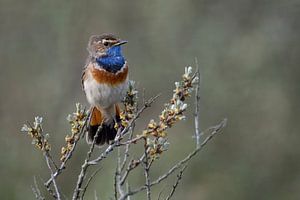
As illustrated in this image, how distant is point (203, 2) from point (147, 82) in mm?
1736

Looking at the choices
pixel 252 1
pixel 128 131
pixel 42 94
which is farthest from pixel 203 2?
pixel 128 131

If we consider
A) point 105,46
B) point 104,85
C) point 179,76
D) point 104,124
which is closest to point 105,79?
point 104,85

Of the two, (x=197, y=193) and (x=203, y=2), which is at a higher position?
(x=203, y=2)

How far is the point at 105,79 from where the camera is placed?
7.54 meters

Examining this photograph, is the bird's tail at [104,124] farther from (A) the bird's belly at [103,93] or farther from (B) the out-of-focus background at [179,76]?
(B) the out-of-focus background at [179,76]

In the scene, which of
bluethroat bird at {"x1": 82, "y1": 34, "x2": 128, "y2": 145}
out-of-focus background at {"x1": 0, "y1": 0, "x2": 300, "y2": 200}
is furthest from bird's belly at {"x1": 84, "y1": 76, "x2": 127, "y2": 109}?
out-of-focus background at {"x1": 0, "y1": 0, "x2": 300, "y2": 200}

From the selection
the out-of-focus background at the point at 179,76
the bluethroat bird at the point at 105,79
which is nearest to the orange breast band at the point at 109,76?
the bluethroat bird at the point at 105,79

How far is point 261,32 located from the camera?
12.6 metres

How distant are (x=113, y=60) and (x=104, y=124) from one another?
1.77ft

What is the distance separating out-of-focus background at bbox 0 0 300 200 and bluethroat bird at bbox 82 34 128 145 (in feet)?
10.7

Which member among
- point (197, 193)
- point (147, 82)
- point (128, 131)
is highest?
point (147, 82)

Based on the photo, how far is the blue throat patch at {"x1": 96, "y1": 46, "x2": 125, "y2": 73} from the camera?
7.50m

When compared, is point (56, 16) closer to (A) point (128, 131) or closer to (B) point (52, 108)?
(B) point (52, 108)

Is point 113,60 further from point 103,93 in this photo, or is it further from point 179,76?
point 179,76
